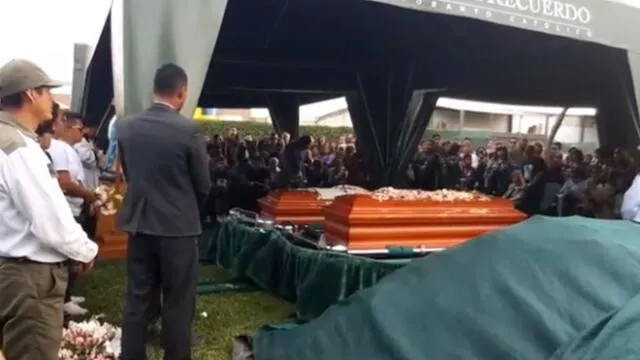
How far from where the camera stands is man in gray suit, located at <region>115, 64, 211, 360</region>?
319 cm

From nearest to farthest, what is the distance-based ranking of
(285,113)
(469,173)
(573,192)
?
1. (573,192)
2. (469,173)
3. (285,113)

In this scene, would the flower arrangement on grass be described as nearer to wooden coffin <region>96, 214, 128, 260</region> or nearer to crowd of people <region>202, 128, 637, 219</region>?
wooden coffin <region>96, 214, 128, 260</region>

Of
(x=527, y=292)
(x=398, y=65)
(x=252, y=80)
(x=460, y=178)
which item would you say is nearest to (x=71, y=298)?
(x=527, y=292)

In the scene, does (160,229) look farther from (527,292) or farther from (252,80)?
(252,80)

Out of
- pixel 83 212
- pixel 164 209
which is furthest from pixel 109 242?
pixel 164 209

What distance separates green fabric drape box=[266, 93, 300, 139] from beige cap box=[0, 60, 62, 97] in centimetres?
1199

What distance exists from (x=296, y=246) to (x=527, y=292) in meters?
2.46

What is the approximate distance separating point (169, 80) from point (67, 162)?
1.65 metres

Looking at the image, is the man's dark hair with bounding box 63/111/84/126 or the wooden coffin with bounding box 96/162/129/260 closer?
the man's dark hair with bounding box 63/111/84/126

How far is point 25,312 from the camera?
235cm

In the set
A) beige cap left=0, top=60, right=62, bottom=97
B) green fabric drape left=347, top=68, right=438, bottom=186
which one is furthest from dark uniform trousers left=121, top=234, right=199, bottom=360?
green fabric drape left=347, top=68, right=438, bottom=186

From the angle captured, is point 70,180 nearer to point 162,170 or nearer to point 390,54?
point 162,170

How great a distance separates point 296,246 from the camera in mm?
4566

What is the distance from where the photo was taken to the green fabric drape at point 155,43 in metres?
3.48
